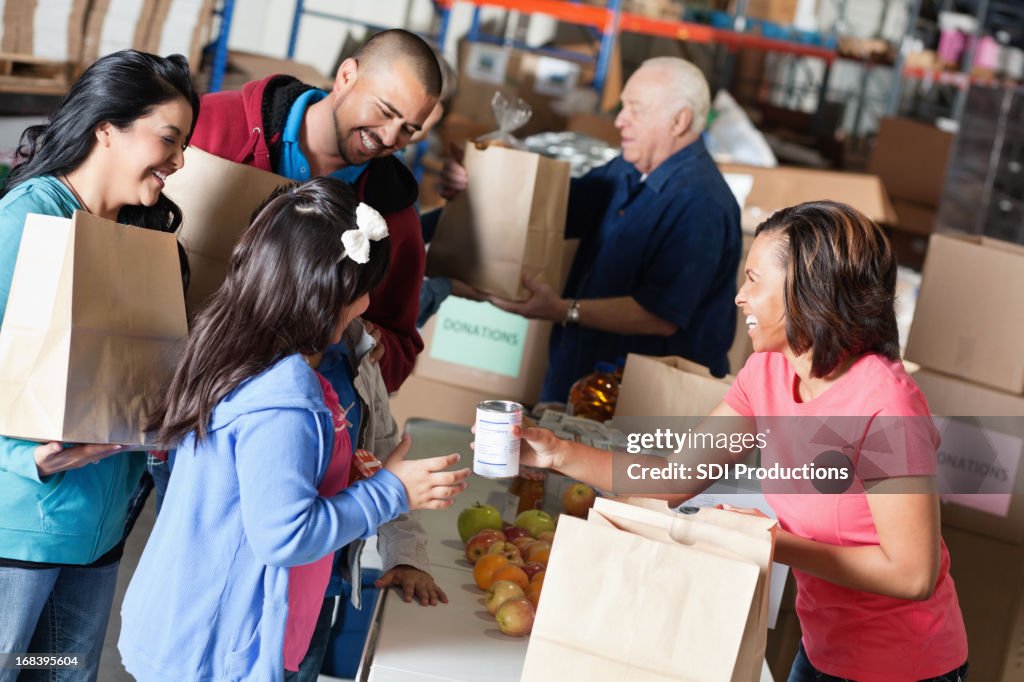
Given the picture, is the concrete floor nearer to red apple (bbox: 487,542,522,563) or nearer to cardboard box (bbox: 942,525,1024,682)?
red apple (bbox: 487,542,522,563)

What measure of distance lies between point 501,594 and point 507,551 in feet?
0.54

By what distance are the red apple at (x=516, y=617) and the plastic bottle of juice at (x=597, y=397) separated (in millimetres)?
1006

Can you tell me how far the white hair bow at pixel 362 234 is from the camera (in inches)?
66.4

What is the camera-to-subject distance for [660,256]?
321cm

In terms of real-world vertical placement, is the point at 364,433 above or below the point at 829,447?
below

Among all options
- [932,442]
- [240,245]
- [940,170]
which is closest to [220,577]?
[240,245]

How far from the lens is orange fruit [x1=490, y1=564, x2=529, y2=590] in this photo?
2016 mm

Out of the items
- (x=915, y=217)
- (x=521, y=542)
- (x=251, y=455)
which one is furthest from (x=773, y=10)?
(x=251, y=455)

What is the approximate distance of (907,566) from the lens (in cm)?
166

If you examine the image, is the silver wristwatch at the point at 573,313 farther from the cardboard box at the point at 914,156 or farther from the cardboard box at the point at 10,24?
the cardboard box at the point at 914,156

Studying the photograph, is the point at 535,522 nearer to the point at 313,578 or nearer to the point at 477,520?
the point at 477,520

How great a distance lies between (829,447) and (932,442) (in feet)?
0.55

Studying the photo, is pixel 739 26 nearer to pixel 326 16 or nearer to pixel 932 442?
pixel 326 16

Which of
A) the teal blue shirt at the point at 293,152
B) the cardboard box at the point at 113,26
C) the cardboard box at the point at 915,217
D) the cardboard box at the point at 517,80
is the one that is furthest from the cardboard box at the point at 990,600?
the cardboard box at the point at 915,217
